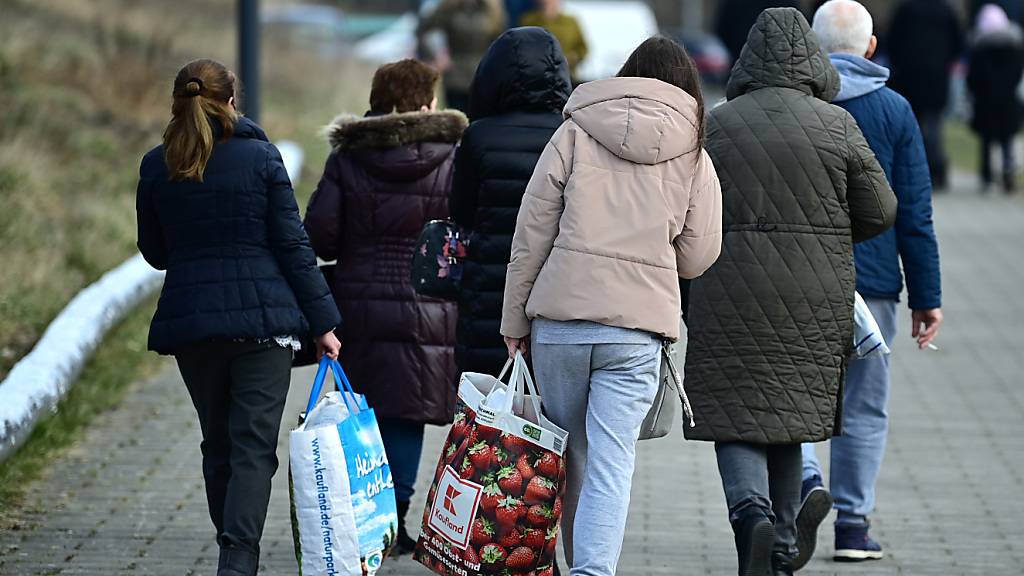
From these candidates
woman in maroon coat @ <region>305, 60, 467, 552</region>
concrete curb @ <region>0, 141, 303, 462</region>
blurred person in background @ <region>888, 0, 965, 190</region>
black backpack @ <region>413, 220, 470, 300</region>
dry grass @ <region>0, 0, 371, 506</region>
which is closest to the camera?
black backpack @ <region>413, 220, 470, 300</region>

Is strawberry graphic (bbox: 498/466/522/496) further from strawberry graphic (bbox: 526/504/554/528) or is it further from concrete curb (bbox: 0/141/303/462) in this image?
concrete curb (bbox: 0/141/303/462)

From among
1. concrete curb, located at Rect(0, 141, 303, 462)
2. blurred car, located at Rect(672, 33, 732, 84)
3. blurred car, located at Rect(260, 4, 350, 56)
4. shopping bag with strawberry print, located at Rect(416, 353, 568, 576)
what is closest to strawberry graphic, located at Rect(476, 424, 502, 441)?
shopping bag with strawberry print, located at Rect(416, 353, 568, 576)

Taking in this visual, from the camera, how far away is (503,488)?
5.05 metres

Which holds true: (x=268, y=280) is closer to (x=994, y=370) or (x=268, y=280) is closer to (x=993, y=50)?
(x=994, y=370)

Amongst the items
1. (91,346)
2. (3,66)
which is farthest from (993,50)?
(91,346)

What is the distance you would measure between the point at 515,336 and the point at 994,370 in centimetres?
561

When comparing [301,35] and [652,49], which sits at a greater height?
[652,49]

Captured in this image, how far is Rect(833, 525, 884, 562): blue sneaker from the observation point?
245 inches

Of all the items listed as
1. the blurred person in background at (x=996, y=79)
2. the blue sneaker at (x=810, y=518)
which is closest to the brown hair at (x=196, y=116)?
the blue sneaker at (x=810, y=518)

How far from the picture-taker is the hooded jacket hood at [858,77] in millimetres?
6020

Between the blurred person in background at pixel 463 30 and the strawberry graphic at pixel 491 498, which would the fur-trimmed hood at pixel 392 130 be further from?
the blurred person in background at pixel 463 30

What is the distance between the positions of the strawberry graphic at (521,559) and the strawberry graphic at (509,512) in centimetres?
8

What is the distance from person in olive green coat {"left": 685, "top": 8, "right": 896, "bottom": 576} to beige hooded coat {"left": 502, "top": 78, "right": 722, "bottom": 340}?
1.46 feet

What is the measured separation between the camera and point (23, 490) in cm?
689
